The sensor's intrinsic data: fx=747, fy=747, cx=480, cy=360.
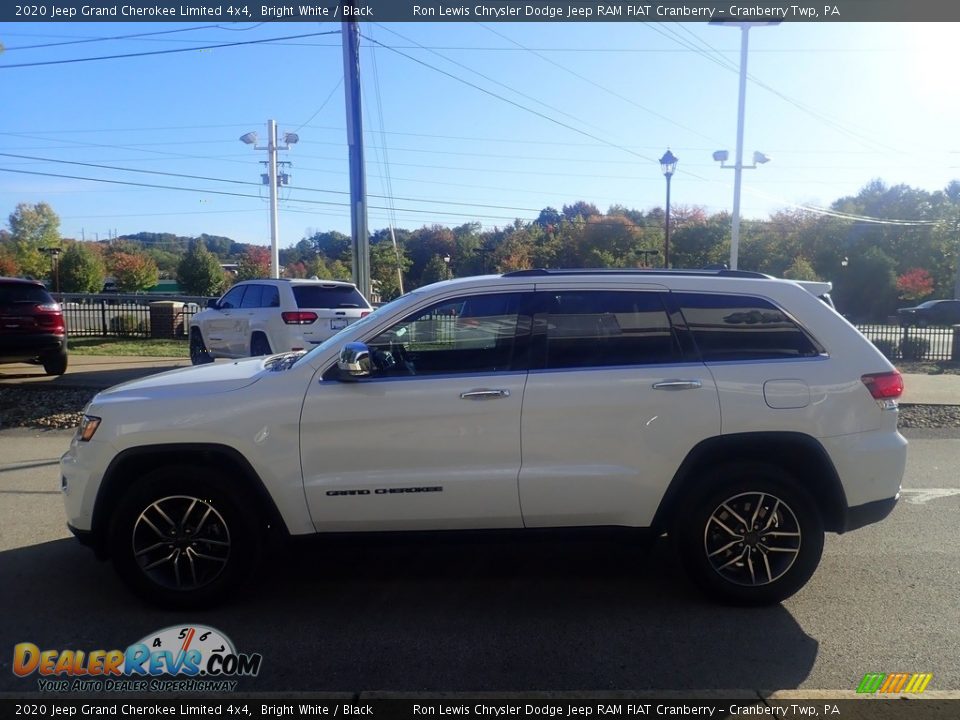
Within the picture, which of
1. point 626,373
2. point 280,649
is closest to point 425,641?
point 280,649

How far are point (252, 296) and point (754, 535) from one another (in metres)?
10.1

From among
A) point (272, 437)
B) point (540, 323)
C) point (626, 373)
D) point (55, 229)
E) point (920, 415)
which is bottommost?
point (920, 415)

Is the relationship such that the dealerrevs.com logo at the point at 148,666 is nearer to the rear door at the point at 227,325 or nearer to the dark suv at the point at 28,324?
the rear door at the point at 227,325

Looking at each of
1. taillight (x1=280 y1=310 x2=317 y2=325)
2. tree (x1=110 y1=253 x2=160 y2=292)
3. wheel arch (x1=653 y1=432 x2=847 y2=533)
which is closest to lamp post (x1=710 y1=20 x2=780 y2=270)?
taillight (x1=280 y1=310 x2=317 y2=325)

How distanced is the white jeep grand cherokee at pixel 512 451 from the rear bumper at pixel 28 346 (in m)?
9.19

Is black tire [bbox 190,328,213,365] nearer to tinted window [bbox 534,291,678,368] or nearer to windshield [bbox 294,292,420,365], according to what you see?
windshield [bbox 294,292,420,365]

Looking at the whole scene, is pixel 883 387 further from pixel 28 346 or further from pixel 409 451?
pixel 28 346

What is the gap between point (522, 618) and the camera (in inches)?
163

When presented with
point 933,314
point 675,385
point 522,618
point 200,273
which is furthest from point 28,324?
point 933,314

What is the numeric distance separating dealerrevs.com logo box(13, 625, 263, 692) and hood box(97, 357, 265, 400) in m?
1.30

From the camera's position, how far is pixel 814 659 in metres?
3.71

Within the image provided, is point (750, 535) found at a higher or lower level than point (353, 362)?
lower

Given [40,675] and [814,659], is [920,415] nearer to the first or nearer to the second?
[814,659]

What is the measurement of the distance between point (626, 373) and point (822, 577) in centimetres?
197
